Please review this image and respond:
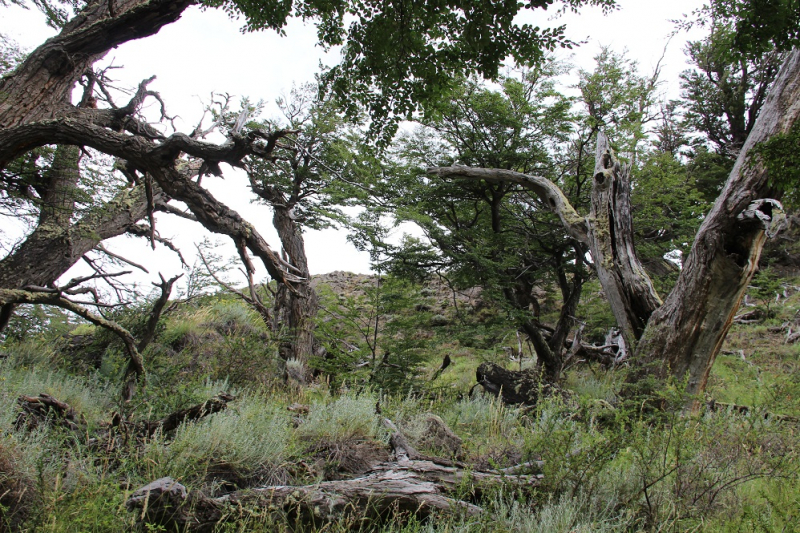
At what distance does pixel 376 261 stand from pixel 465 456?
17.3 ft

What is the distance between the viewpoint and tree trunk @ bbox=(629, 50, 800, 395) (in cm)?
512

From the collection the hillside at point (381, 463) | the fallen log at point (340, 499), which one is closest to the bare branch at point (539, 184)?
the hillside at point (381, 463)

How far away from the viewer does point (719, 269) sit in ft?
17.1

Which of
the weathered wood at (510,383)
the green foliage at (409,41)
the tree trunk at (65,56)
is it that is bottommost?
the weathered wood at (510,383)

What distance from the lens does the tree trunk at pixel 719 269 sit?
202 inches

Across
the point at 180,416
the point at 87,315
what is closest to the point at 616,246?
the point at 180,416

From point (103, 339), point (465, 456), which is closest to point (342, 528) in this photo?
point (465, 456)

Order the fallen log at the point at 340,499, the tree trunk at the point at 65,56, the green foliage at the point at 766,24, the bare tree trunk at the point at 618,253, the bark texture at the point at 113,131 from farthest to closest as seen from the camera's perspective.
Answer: the bare tree trunk at the point at 618,253, the tree trunk at the point at 65,56, the bark texture at the point at 113,131, the green foliage at the point at 766,24, the fallen log at the point at 340,499

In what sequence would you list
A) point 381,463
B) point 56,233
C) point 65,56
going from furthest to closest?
point 56,233, point 65,56, point 381,463

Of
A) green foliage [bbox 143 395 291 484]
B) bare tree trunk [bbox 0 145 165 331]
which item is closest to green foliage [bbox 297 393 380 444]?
green foliage [bbox 143 395 291 484]

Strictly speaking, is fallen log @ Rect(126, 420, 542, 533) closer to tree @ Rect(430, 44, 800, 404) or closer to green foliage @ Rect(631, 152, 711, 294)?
tree @ Rect(430, 44, 800, 404)

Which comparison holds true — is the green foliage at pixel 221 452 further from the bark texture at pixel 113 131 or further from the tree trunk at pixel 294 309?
the tree trunk at pixel 294 309

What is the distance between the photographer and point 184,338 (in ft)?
32.8

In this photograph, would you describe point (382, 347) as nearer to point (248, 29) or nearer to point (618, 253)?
point (618, 253)
